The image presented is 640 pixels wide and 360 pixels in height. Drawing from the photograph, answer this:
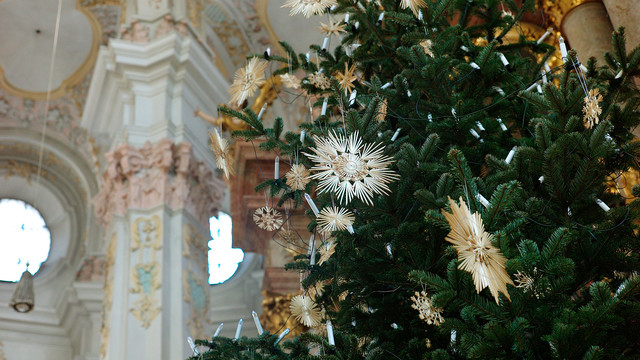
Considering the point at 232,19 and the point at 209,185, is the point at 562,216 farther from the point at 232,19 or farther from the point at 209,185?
the point at 232,19

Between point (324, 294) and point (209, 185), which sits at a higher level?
point (209, 185)

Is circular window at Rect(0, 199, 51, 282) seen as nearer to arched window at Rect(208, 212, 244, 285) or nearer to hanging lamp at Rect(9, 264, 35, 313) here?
arched window at Rect(208, 212, 244, 285)

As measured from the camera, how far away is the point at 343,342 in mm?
2209

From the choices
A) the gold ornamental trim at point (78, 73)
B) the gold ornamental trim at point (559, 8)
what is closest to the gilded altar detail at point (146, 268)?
the gold ornamental trim at point (559, 8)

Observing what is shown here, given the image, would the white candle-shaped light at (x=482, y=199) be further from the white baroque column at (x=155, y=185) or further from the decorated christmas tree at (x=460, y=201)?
the white baroque column at (x=155, y=185)

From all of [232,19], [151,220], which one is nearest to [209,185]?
[151,220]

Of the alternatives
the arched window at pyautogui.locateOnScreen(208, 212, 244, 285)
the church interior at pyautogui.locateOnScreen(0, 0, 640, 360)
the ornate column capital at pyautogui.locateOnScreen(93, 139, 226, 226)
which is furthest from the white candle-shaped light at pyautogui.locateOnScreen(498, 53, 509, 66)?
the arched window at pyautogui.locateOnScreen(208, 212, 244, 285)

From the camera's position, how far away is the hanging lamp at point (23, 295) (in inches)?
417

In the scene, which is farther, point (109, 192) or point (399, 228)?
point (109, 192)

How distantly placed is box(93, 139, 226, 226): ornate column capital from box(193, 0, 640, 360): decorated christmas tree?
230 inches

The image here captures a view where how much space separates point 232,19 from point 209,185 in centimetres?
430

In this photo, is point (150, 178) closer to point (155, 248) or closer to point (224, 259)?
point (155, 248)

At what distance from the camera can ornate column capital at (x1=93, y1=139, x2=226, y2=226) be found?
8.56 meters

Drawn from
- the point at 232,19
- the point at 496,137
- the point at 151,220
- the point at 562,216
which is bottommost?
the point at 562,216
